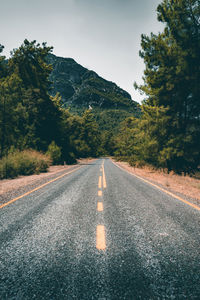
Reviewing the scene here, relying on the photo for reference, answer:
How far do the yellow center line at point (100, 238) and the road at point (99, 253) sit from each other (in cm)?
2

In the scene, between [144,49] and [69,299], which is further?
[144,49]

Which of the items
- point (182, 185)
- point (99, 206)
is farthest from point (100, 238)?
point (182, 185)

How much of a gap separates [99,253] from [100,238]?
49 centimetres

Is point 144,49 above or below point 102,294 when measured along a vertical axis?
above

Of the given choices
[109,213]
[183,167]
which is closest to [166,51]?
[183,167]

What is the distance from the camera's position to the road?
190cm

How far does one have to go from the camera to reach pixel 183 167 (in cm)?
1502

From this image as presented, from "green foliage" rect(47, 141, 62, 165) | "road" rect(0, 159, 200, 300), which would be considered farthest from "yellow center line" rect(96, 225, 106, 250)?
"green foliage" rect(47, 141, 62, 165)

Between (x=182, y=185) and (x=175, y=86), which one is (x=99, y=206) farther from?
(x=175, y=86)

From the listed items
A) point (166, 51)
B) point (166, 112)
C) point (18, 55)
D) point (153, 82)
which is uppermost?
point (18, 55)

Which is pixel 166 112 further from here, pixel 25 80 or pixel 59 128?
pixel 25 80

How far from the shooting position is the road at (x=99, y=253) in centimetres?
190

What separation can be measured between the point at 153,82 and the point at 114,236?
558 inches

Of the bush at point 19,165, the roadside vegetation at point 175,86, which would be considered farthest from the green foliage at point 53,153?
the roadside vegetation at point 175,86
